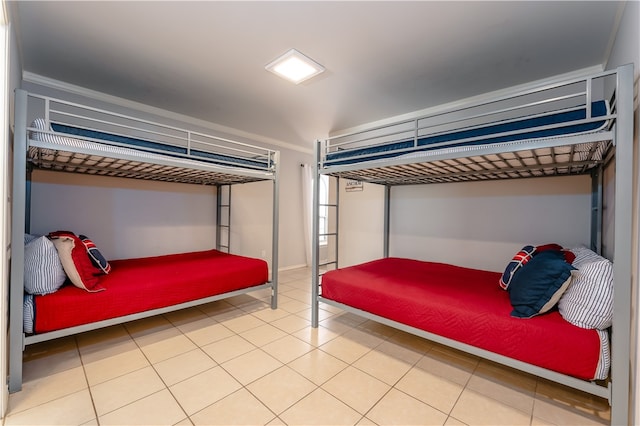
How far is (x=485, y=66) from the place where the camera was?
8.69 feet

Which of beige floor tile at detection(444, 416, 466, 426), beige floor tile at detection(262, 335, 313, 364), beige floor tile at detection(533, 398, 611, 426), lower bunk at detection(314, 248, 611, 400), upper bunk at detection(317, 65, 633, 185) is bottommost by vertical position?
beige floor tile at detection(533, 398, 611, 426)

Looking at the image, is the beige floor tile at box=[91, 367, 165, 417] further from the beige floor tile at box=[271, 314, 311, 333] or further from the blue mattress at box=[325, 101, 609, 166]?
the blue mattress at box=[325, 101, 609, 166]

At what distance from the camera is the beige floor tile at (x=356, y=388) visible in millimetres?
1690

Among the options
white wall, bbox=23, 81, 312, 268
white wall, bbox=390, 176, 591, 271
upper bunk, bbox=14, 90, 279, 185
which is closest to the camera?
upper bunk, bbox=14, 90, 279, 185

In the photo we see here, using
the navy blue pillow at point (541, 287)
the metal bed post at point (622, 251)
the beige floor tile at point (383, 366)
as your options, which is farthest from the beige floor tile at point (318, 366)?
the metal bed post at point (622, 251)

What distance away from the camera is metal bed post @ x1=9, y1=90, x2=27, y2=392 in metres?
1.69

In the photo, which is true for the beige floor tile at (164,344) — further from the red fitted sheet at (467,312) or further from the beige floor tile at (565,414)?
the beige floor tile at (565,414)

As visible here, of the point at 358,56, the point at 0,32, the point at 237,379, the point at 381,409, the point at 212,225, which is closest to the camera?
the point at 0,32

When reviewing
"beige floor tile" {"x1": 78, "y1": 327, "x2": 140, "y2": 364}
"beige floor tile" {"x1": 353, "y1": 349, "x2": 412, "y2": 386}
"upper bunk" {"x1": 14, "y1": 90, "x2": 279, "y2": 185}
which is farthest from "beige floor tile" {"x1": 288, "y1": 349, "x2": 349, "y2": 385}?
"upper bunk" {"x1": 14, "y1": 90, "x2": 279, "y2": 185}

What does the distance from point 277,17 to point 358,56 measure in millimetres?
830

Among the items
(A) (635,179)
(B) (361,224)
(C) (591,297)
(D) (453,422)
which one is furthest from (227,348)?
(A) (635,179)

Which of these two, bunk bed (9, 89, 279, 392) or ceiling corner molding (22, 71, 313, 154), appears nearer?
bunk bed (9, 89, 279, 392)

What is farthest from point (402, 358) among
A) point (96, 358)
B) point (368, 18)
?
point (368, 18)

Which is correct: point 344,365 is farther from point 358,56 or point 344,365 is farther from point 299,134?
point 299,134
